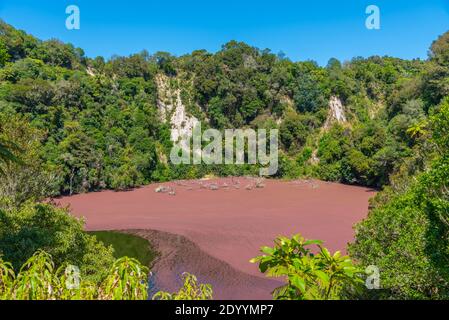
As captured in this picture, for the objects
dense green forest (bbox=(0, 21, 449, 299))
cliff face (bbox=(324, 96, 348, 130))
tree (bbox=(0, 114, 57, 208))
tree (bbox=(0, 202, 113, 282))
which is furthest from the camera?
cliff face (bbox=(324, 96, 348, 130))

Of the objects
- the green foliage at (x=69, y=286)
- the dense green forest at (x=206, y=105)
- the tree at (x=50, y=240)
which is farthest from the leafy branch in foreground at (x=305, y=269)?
the dense green forest at (x=206, y=105)

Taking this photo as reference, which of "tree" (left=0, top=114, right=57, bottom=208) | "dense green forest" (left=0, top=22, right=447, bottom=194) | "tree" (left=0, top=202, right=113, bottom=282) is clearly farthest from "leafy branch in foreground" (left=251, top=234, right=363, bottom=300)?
"dense green forest" (left=0, top=22, right=447, bottom=194)

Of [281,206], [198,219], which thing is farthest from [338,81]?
[198,219]

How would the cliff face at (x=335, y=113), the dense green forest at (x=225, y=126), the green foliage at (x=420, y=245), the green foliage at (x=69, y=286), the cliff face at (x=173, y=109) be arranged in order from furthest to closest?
the cliff face at (x=335, y=113) < the cliff face at (x=173, y=109) < the dense green forest at (x=225, y=126) < the green foliage at (x=420, y=245) < the green foliage at (x=69, y=286)

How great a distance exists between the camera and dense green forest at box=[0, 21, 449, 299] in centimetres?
751

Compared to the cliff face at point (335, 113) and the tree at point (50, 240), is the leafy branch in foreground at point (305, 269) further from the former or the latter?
the cliff face at point (335, 113)

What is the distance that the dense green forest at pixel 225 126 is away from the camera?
7.51 m

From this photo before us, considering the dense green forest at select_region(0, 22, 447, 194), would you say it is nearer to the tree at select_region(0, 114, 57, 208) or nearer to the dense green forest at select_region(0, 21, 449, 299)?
the dense green forest at select_region(0, 21, 449, 299)

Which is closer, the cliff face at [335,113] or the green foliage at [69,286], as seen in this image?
the green foliage at [69,286]

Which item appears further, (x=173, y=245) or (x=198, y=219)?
(x=198, y=219)
